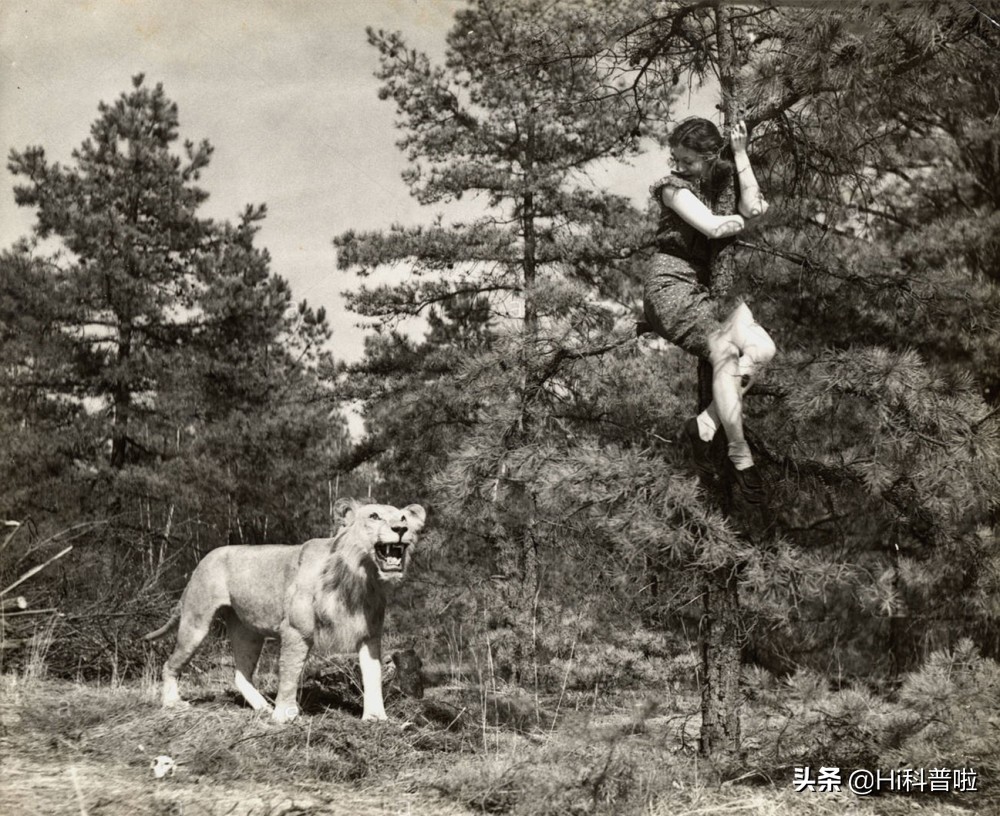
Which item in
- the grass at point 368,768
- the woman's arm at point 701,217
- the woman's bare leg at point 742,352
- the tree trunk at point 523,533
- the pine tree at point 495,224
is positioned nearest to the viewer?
the grass at point 368,768

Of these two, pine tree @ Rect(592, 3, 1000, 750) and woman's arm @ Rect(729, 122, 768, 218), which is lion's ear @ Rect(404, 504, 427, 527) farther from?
woman's arm @ Rect(729, 122, 768, 218)

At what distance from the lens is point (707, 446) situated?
5250 millimetres

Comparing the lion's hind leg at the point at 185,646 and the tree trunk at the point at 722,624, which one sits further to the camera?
the lion's hind leg at the point at 185,646

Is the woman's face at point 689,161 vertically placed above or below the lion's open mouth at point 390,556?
above

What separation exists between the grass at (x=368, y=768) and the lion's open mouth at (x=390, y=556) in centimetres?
94

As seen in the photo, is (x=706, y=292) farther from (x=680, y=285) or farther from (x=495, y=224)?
(x=495, y=224)

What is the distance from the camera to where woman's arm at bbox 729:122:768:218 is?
16.8 ft

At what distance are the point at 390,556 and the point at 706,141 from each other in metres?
2.93

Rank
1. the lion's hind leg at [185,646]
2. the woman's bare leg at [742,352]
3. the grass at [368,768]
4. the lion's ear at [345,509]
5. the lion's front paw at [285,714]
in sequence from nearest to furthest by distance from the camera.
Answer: the grass at [368,768], the woman's bare leg at [742,352], the lion's front paw at [285,714], the lion's ear at [345,509], the lion's hind leg at [185,646]

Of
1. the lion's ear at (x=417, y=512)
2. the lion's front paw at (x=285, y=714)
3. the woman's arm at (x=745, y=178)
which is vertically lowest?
the lion's front paw at (x=285, y=714)

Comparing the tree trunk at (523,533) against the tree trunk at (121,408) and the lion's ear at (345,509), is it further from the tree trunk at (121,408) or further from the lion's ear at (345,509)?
the tree trunk at (121,408)

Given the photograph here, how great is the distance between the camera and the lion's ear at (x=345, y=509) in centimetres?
656

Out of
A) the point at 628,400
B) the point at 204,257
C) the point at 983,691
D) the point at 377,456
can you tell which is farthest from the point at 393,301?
the point at 983,691

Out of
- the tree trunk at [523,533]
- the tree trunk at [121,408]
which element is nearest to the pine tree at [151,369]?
the tree trunk at [121,408]
